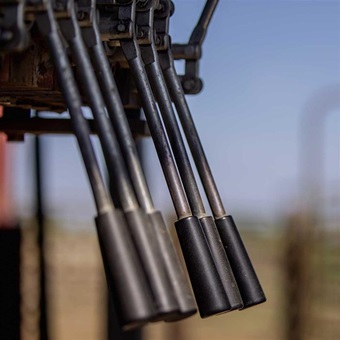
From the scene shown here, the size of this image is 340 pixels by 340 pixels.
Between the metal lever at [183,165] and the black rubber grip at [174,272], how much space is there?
25 centimetres

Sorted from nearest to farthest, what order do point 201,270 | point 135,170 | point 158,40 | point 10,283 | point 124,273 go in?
point 124,273 < point 135,170 < point 201,270 < point 158,40 < point 10,283

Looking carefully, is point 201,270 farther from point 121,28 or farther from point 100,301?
point 100,301

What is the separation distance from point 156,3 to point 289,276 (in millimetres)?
4171

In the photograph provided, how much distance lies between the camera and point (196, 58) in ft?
7.28

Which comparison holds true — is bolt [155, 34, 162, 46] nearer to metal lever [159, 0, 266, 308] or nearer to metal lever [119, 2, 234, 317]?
metal lever [159, 0, 266, 308]

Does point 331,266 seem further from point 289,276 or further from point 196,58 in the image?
point 196,58

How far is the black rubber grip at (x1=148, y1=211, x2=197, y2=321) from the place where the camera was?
4.29 feet

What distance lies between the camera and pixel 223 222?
5.59ft

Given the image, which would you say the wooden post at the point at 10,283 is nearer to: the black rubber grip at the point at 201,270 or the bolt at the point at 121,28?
the bolt at the point at 121,28

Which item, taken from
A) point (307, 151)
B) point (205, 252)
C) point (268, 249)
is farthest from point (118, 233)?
point (268, 249)

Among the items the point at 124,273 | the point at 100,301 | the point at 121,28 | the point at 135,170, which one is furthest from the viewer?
the point at 100,301

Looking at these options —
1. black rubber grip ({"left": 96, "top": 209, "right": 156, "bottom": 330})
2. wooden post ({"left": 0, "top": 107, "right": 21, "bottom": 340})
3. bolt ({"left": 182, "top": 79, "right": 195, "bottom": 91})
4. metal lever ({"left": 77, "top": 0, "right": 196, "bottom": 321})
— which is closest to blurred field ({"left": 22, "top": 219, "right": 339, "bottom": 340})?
wooden post ({"left": 0, "top": 107, "right": 21, "bottom": 340})

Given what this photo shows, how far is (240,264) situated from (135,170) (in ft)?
1.25

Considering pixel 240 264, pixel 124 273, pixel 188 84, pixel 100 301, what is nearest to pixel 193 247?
pixel 240 264
